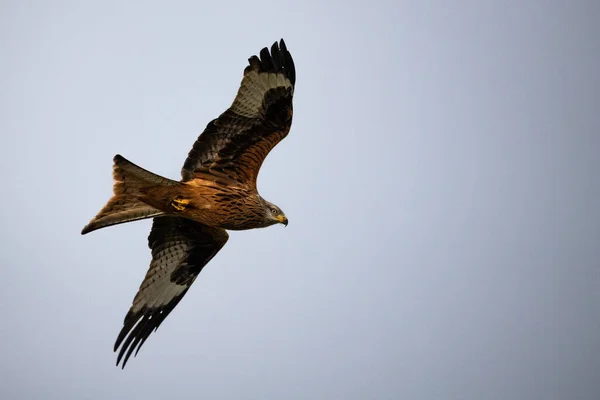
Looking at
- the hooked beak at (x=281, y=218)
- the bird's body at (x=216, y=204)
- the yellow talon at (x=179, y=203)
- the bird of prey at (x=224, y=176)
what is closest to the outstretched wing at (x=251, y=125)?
the bird of prey at (x=224, y=176)

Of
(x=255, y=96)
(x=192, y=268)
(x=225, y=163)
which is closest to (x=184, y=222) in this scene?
(x=192, y=268)

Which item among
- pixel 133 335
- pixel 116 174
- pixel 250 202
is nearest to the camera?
pixel 116 174

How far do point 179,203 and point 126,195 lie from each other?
55 centimetres

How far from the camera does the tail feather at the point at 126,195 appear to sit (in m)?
6.90

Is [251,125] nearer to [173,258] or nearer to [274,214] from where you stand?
[274,214]

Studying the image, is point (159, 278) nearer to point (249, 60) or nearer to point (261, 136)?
point (261, 136)

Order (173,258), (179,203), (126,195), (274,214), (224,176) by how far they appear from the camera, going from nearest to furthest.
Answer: (126,195) < (179,203) < (274,214) < (224,176) < (173,258)

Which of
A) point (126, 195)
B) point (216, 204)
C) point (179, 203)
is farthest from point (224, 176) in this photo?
point (126, 195)

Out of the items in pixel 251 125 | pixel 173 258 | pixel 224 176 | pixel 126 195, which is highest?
pixel 251 125

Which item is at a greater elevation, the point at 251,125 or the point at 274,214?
the point at 251,125

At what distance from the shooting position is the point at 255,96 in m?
7.77

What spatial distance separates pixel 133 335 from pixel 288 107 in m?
3.24

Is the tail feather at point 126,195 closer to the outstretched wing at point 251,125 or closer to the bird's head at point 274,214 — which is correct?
the outstretched wing at point 251,125

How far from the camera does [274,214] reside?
750 centimetres
